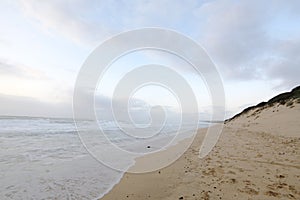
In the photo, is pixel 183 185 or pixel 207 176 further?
pixel 207 176

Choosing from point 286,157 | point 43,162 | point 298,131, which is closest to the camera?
point 286,157

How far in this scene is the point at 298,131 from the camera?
16.5 meters

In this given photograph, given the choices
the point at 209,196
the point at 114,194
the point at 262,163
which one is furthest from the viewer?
the point at 262,163

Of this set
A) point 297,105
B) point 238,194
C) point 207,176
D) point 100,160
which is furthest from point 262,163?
point 297,105

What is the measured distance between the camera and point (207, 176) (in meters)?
6.32

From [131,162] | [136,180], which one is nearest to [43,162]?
[131,162]

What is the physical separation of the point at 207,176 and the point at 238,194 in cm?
157

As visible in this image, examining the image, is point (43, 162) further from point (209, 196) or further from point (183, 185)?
point (209, 196)

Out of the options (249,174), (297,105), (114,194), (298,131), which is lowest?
(114,194)

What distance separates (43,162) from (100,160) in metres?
2.33

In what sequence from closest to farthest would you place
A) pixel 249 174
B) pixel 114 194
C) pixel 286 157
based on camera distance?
pixel 114 194 → pixel 249 174 → pixel 286 157

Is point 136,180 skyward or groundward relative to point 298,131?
groundward

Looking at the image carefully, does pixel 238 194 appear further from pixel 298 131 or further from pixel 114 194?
pixel 298 131

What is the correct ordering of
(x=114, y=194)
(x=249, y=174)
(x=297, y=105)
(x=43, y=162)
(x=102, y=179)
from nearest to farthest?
(x=114, y=194) < (x=249, y=174) < (x=102, y=179) < (x=43, y=162) < (x=297, y=105)
